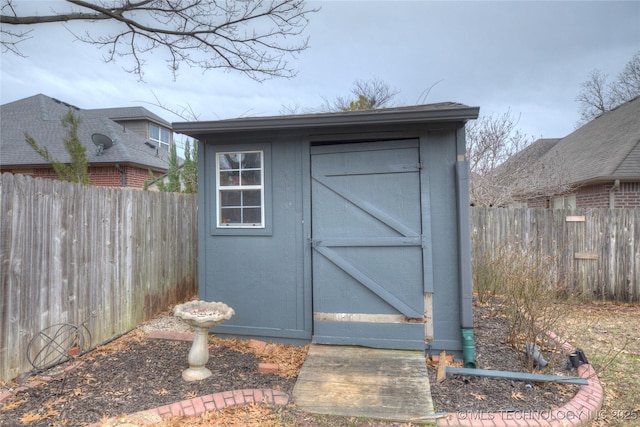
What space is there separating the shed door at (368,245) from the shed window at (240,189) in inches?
28.9

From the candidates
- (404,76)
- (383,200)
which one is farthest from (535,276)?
(404,76)

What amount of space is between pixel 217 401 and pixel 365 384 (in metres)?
1.32

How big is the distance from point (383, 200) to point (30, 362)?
3949mm

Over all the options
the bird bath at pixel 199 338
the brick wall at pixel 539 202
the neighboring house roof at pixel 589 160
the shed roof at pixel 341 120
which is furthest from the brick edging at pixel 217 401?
the brick wall at pixel 539 202

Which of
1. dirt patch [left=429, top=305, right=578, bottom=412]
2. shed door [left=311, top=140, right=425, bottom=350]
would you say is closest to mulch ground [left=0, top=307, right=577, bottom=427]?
dirt patch [left=429, top=305, right=578, bottom=412]

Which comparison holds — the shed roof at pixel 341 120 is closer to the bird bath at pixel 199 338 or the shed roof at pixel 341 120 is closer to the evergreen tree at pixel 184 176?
the bird bath at pixel 199 338

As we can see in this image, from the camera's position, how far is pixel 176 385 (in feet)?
11.0

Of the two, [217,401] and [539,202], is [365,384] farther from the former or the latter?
[539,202]

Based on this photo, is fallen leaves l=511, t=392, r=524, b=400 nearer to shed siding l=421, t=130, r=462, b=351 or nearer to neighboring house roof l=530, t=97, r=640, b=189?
shed siding l=421, t=130, r=462, b=351

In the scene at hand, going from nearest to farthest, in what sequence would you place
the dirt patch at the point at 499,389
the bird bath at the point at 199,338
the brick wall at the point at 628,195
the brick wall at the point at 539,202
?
the dirt patch at the point at 499,389
the bird bath at the point at 199,338
the brick wall at the point at 628,195
the brick wall at the point at 539,202

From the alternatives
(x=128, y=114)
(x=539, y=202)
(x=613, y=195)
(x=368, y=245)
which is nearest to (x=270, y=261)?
A: (x=368, y=245)

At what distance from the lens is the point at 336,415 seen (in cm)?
288

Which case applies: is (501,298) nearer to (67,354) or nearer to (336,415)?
(336,415)

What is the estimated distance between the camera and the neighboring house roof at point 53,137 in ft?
36.7
